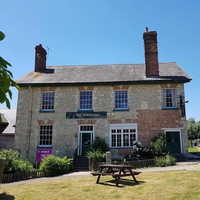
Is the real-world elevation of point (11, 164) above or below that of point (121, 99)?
below

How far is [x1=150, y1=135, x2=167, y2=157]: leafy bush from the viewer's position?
55.1 ft

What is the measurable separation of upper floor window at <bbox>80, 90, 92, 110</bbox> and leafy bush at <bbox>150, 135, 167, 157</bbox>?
6.19m

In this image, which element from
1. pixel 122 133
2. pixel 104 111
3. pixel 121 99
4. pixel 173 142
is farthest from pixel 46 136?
pixel 173 142

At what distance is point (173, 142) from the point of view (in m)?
18.5

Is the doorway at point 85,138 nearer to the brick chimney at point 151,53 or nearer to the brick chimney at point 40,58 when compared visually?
the brick chimney at point 151,53

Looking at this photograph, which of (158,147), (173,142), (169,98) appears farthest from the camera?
(169,98)

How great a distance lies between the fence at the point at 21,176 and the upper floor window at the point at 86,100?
726 centimetres

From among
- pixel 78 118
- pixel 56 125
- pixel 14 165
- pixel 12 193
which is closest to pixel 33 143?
pixel 56 125

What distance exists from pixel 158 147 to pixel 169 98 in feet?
15.1

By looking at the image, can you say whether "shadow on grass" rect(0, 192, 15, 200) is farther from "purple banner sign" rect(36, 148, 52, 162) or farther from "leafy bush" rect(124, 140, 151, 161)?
"leafy bush" rect(124, 140, 151, 161)

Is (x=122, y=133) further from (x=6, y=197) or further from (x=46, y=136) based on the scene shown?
(x=6, y=197)

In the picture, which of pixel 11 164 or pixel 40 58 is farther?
pixel 40 58

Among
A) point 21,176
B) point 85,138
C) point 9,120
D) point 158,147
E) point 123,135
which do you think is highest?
point 9,120

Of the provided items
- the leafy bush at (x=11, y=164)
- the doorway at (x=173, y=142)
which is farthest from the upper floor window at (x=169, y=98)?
the leafy bush at (x=11, y=164)
